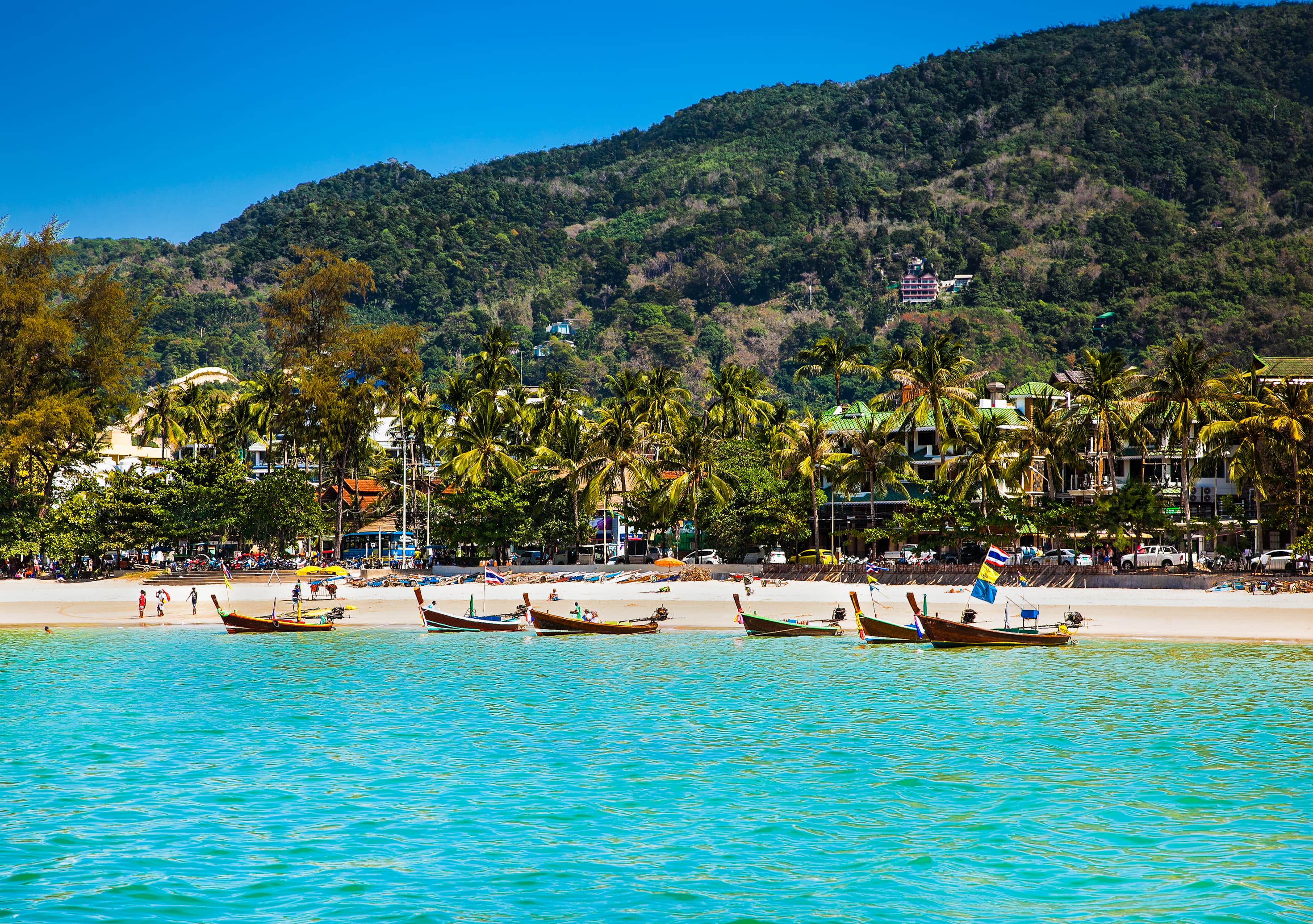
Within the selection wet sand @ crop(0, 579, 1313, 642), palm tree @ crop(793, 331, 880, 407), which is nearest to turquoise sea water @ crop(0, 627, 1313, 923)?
wet sand @ crop(0, 579, 1313, 642)

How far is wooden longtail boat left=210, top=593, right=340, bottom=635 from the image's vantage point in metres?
47.2

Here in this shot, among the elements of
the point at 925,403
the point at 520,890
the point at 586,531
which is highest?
the point at 925,403

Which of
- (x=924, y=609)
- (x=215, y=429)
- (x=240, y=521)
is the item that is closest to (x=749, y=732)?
(x=924, y=609)

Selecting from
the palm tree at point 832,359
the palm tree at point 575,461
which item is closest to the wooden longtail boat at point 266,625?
the palm tree at point 575,461

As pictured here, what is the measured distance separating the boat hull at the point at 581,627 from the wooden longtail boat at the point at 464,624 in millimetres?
1619

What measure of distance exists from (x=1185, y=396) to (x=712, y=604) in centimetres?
2657

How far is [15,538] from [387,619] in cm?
3106

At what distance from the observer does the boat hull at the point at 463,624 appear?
47.2m

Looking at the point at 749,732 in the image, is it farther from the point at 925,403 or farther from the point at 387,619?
the point at 925,403

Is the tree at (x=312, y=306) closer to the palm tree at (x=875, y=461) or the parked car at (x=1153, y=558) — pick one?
the palm tree at (x=875, y=461)

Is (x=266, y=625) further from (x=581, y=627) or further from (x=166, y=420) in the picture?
(x=166, y=420)

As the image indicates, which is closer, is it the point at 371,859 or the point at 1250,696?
the point at 371,859

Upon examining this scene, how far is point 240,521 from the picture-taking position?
243 feet

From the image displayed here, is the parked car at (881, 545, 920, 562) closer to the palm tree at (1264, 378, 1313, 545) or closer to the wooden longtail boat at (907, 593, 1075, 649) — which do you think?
the palm tree at (1264, 378, 1313, 545)
